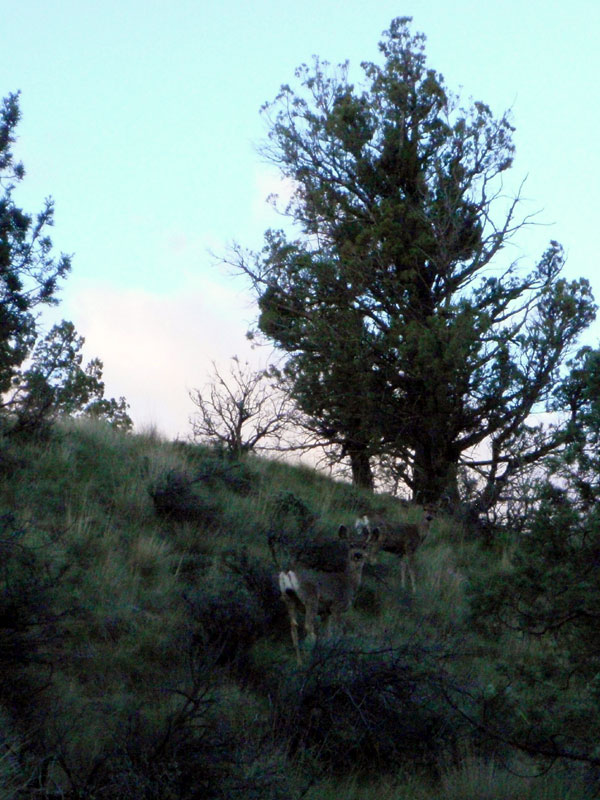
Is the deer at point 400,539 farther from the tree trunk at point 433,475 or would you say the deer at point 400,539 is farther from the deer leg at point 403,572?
the tree trunk at point 433,475

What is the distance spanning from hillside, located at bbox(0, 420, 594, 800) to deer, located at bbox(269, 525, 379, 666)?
1.09ft

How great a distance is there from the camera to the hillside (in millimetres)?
6395

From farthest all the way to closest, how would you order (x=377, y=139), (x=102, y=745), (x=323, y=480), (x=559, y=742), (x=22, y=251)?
(x=377, y=139)
(x=323, y=480)
(x=22, y=251)
(x=559, y=742)
(x=102, y=745)

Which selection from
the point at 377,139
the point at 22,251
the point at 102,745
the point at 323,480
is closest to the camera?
the point at 102,745

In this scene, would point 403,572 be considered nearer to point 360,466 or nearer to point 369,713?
point 369,713

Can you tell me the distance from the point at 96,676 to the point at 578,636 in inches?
151

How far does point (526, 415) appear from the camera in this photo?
19.8 meters

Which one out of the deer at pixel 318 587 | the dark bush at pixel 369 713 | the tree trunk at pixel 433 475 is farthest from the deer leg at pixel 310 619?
the tree trunk at pixel 433 475

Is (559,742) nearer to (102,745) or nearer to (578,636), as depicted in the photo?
(578,636)

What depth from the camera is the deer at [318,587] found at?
992 centimetres

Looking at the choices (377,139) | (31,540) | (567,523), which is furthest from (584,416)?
(377,139)

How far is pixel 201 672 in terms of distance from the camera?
730 centimetres

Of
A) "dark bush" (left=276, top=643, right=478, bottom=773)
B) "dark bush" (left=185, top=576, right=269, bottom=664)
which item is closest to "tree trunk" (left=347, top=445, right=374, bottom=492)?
"dark bush" (left=185, top=576, right=269, bottom=664)

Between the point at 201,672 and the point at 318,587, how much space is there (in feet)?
10.3
